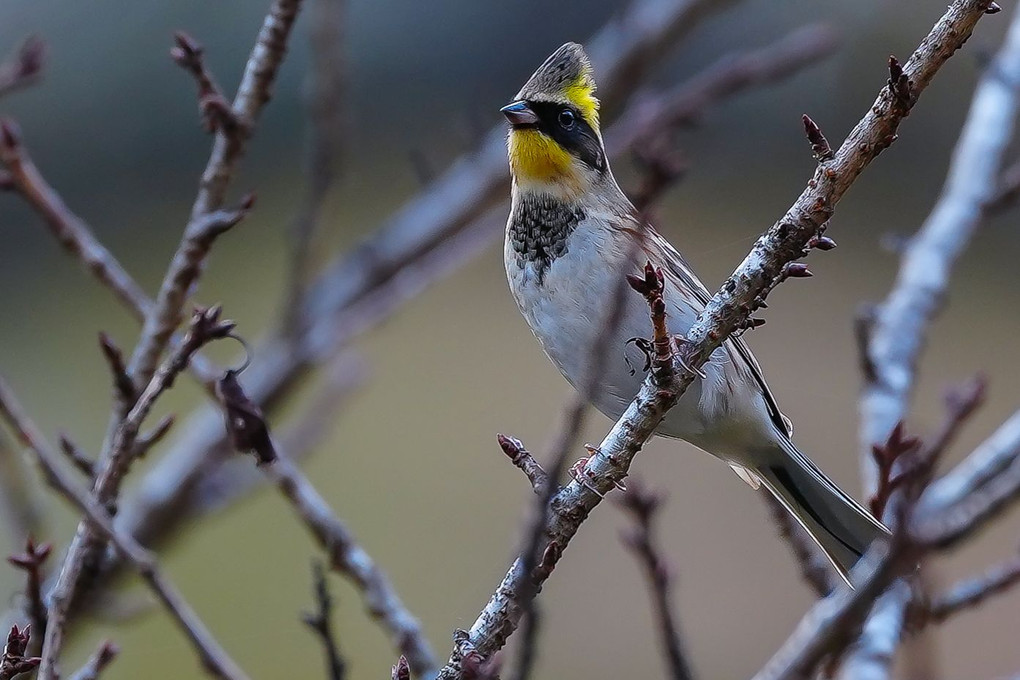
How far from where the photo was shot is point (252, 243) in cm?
885

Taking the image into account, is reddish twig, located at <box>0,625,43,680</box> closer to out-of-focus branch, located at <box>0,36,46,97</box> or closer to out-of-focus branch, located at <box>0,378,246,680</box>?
out-of-focus branch, located at <box>0,378,246,680</box>

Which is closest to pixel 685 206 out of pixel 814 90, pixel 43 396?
pixel 814 90

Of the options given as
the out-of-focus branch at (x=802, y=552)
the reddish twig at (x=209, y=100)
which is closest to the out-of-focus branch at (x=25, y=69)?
the reddish twig at (x=209, y=100)

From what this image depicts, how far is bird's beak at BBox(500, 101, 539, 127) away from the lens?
10.1 feet

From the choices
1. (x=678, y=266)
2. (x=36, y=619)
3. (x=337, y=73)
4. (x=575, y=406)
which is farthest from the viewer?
(x=337, y=73)

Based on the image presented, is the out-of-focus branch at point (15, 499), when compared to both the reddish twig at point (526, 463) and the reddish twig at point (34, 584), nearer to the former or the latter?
the reddish twig at point (34, 584)

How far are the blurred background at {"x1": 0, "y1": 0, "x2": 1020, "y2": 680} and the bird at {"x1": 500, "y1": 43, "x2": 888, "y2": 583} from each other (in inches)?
150

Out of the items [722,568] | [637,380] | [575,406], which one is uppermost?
[575,406]

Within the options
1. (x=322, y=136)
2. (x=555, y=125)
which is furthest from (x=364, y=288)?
(x=555, y=125)

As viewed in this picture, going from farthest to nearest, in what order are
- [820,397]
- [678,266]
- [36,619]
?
1. [820,397]
2. [678,266]
3. [36,619]

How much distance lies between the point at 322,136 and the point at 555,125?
0.76m

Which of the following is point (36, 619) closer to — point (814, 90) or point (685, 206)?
point (685, 206)

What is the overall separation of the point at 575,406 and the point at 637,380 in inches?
62.6

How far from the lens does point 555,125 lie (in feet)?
10.6
